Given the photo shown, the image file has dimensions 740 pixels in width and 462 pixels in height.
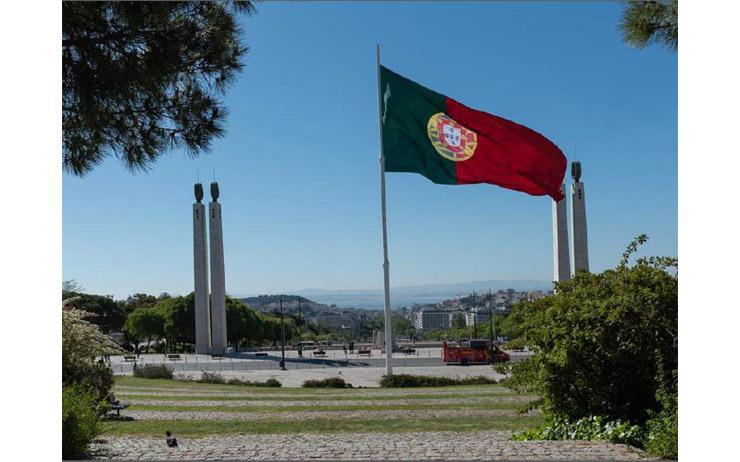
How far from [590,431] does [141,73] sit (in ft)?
21.7

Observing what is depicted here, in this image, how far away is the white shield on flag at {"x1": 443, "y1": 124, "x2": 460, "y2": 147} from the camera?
15617 mm

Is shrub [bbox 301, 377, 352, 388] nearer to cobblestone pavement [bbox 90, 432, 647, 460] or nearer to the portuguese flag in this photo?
the portuguese flag

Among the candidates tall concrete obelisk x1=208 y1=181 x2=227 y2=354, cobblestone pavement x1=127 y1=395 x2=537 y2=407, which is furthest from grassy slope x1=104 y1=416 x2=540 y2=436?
tall concrete obelisk x1=208 y1=181 x2=227 y2=354

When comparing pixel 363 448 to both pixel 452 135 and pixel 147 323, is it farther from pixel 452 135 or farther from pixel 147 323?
pixel 147 323

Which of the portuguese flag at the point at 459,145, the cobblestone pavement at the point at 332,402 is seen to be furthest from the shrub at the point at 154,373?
the portuguese flag at the point at 459,145

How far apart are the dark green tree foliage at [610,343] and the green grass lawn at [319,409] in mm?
1219

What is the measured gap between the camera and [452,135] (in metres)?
15.7

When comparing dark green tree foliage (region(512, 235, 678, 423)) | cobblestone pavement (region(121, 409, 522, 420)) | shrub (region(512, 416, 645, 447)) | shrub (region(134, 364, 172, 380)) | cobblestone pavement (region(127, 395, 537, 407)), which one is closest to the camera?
shrub (region(512, 416, 645, 447))

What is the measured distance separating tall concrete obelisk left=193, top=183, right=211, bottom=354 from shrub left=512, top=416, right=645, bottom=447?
1946 inches

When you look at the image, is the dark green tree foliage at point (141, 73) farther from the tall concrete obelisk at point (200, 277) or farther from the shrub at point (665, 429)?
the tall concrete obelisk at point (200, 277)

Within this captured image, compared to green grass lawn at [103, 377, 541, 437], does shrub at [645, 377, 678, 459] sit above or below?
above

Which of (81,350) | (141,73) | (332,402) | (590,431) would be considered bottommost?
(332,402)

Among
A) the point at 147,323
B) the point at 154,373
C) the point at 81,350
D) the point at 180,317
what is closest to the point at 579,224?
the point at 180,317
